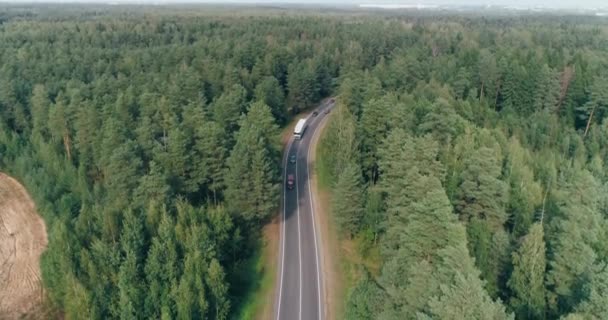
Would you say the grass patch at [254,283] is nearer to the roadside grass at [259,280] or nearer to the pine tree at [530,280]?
the roadside grass at [259,280]

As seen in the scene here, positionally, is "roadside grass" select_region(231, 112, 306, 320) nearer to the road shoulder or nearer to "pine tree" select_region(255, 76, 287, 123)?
the road shoulder

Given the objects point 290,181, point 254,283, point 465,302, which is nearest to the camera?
point 465,302

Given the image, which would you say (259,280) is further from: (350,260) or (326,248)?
(350,260)

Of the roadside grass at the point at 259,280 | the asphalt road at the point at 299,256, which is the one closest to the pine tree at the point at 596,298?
the asphalt road at the point at 299,256

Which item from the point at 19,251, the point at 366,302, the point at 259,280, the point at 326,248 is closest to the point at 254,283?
the point at 259,280

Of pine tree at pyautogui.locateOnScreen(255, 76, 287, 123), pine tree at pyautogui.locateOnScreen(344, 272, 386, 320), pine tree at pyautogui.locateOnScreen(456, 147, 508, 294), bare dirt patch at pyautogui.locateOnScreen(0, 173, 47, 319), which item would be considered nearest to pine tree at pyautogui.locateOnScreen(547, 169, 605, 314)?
pine tree at pyautogui.locateOnScreen(456, 147, 508, 294)
